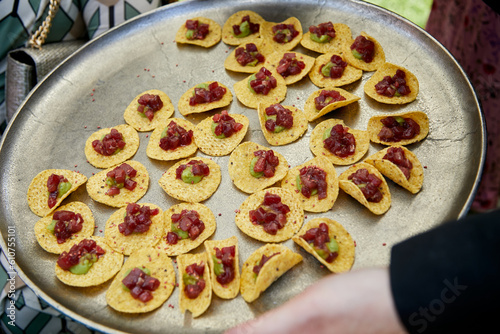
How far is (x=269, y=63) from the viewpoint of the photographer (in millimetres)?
3838

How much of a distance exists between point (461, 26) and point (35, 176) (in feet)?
12.3

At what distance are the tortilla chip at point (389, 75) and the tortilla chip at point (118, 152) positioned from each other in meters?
1.85

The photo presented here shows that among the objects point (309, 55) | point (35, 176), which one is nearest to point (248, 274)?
point (35, 176)

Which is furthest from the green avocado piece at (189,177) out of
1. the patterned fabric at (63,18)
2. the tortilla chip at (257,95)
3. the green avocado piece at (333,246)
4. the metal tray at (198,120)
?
the patterned fabric at (63,18)

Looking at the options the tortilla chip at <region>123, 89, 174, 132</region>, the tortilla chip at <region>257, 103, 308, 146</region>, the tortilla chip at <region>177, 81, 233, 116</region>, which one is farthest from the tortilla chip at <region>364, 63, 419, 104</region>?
the tortilla chip at <region>123, 89, 174, 132</region>

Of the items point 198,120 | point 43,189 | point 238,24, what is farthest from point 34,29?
point 238,24

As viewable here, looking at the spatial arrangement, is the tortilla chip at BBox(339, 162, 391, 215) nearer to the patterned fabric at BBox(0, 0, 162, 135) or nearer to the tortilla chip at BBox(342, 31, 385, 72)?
the tortilla chip at BBox(342, 31, 385, 72)

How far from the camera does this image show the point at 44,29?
12.6ft

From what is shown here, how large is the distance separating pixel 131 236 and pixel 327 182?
135 cm

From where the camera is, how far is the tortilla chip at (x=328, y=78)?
3637mm

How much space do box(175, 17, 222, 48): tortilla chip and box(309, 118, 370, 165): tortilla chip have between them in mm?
1367

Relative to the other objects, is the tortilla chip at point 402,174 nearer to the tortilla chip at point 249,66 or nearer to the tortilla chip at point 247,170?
the tortilla chip at point 247,170

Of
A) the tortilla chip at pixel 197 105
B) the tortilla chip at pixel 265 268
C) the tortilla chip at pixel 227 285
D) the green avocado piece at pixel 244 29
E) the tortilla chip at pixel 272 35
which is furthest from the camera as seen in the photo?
the green avocado piece at pixel 244 29

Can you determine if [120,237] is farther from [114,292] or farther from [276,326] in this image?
[276,326]
